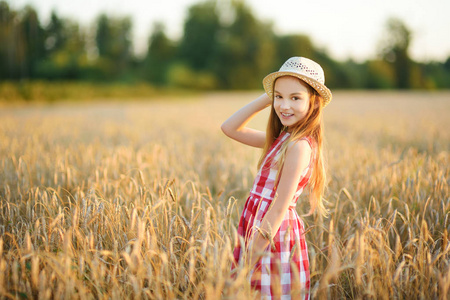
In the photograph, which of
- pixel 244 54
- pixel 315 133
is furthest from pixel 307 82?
pixel 244 54

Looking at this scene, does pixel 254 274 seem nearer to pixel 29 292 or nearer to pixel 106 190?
pixel 29 292

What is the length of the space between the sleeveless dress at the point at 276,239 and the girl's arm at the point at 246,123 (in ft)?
0.61

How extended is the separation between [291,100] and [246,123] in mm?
367

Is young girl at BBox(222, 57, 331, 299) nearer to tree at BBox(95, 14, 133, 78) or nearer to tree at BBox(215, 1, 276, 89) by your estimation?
tree at BBox(95, 14, 133, 78)

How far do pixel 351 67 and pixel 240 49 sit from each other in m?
16.8

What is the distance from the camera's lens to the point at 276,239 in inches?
54.6

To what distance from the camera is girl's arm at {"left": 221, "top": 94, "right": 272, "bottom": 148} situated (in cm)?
165

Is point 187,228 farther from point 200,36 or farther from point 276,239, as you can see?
point 200,36

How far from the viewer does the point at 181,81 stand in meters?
38.1

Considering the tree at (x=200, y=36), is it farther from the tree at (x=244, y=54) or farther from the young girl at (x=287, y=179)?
the young girl at (x=287, y=179)

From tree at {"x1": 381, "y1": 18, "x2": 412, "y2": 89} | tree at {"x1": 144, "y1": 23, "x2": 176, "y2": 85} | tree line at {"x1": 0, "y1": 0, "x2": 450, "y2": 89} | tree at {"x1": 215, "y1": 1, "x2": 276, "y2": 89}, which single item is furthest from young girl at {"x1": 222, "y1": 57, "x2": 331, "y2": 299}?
tree at {"x1": 381, "y1": 18, "x2": 412, "y2": 89}

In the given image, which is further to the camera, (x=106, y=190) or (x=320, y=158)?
(x=106, y=190)

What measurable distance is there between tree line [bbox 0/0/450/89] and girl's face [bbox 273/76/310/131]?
124 feet

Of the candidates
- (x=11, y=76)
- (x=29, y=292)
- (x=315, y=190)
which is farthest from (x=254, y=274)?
(x=11, y=76)
